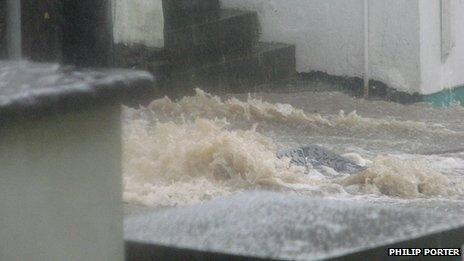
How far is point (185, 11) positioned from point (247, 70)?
79 cm

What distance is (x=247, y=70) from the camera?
9766 mm

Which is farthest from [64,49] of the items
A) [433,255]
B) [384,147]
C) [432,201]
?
[384,147]

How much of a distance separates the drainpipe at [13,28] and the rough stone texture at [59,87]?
0.36 feet

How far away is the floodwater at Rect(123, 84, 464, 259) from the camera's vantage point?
1.78 meters

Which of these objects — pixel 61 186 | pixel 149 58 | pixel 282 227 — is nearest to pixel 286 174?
pixel 149 58

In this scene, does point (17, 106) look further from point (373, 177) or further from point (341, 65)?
point (341, 65)

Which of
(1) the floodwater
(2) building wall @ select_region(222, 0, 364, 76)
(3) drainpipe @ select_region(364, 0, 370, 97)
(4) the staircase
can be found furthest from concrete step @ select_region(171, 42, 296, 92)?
(3) drainpipe @ select_region(364, 0, 370, 97)

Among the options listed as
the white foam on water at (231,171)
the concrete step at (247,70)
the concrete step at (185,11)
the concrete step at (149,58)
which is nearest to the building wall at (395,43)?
the concrete step at (247,70)

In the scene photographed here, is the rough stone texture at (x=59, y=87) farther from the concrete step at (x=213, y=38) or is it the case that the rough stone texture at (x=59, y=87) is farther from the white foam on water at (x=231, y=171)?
the concrete step at (x=213, y=38)

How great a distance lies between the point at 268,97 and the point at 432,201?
3.71 meters

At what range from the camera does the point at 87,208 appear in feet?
5.24

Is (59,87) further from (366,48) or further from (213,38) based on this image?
(213,38)

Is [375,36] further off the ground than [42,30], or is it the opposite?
[42,30]

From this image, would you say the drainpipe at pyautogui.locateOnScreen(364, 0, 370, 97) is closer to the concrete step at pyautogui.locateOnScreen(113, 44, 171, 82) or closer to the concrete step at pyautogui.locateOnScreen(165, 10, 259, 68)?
the concrete step at pyautogui.locateOnScreen(165, 10, 259, 68)
